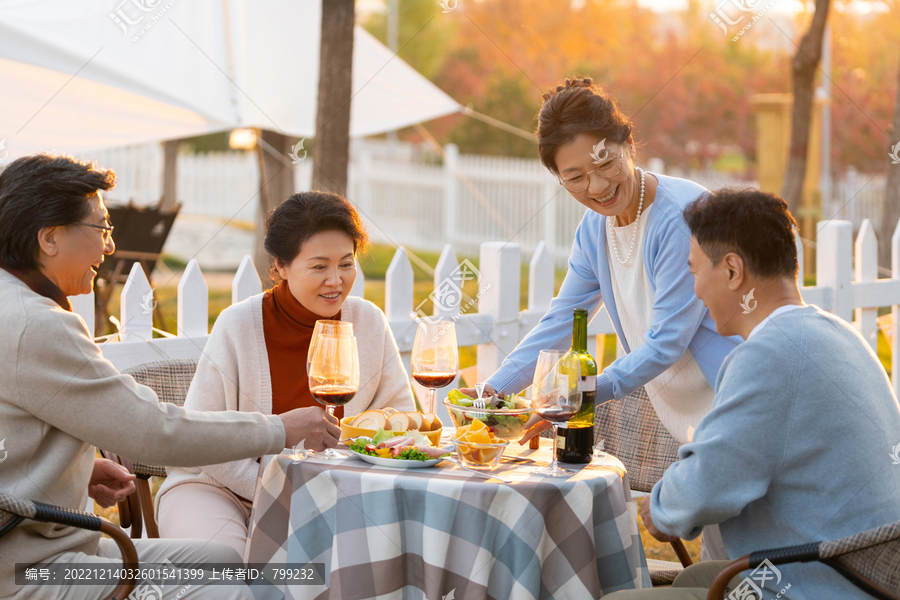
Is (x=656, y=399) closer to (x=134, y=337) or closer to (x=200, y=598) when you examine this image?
(x=200, y=598)

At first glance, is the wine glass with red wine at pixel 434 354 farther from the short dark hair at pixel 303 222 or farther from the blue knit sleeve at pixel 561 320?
the short dark hair at pixel 303 222

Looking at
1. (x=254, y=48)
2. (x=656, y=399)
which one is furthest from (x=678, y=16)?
(x=656, y=399)

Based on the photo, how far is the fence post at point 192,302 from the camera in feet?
12.2

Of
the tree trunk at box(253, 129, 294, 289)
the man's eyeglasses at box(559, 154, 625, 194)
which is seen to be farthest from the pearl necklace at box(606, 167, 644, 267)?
the tree trunk at box(253, 129, 294, 289)

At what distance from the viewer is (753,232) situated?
2076 mm

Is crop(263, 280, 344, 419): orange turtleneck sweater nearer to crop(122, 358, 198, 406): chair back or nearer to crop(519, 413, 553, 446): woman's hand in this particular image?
crop(122, 358, 198, 406): chair back

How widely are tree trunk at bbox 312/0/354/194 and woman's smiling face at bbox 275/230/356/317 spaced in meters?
3.35

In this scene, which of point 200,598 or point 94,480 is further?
point 94,480

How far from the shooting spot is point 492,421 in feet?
8.10

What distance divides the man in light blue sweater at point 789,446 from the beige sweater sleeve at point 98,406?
1180 millimetres

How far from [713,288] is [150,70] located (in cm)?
597

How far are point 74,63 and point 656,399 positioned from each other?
5.38 m

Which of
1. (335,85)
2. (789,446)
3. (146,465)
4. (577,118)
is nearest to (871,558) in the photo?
(789,446)

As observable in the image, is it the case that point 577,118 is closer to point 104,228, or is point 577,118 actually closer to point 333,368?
point 333,368
